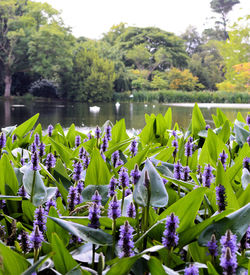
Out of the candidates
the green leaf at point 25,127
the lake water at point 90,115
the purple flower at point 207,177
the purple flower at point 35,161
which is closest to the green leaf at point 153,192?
the purple flower at point 207,177

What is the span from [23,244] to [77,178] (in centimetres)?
34

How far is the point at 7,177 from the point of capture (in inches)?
43.6

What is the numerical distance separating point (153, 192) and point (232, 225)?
20 centimetres

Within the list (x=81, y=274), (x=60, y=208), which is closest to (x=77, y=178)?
(x=60, y=208)

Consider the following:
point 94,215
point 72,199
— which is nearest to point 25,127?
point 72,199

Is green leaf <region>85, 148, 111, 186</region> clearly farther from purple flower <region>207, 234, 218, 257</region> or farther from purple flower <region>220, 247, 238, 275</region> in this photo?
purple flower <region>220, 247, 238, 275</region>

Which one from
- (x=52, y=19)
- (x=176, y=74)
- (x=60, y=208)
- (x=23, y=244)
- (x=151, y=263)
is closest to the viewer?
(x=151, y=263)

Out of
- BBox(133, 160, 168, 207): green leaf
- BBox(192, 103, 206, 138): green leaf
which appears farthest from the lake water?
BBox(133, 160, 168, 207): green leaf

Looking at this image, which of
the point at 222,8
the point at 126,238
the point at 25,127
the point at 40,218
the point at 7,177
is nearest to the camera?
the point at 126,238

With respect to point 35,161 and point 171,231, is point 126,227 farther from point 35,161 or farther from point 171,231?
point 35,161

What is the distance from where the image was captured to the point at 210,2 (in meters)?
54.0

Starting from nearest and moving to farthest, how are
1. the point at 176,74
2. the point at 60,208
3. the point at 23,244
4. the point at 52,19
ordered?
the point at 23,244 < the point at 60,208 < the point at 52,19 < the point at 176,74

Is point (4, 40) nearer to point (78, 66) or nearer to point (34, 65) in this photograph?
point (34, 65)

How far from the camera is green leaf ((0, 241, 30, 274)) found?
2.08 ft
